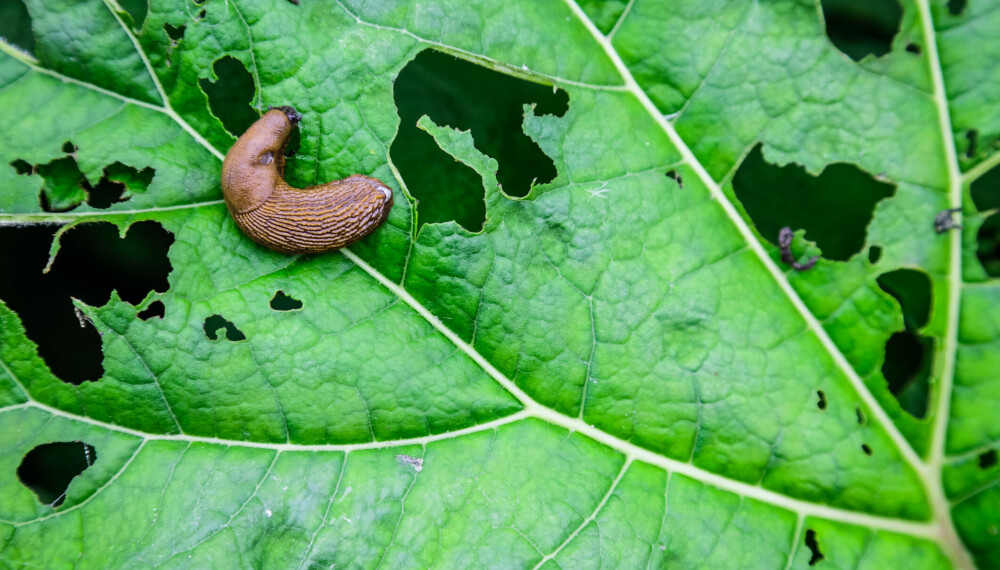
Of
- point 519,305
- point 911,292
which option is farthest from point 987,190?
point 519,305

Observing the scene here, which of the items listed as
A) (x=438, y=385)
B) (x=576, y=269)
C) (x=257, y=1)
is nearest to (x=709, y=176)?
(x=576, y=269)

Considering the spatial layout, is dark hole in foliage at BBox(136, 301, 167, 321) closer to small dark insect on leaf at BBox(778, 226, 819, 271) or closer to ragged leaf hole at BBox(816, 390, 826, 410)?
small dark insect on leaf at BBox(778, 226, 819, 271)

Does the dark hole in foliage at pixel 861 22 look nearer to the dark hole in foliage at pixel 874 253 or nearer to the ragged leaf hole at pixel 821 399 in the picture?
the dark hole in foliage at pixel 874 253

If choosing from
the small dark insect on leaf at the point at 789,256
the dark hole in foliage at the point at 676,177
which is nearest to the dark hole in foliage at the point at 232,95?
the dark hole in foliage at the point at 676,177

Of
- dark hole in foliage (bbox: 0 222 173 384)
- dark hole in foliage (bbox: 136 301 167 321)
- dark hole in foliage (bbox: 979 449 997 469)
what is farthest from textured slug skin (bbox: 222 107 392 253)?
dark hole in foliage (bbox: 979 449 997 469)

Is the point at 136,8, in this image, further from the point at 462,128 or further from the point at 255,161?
the point at 462,128
